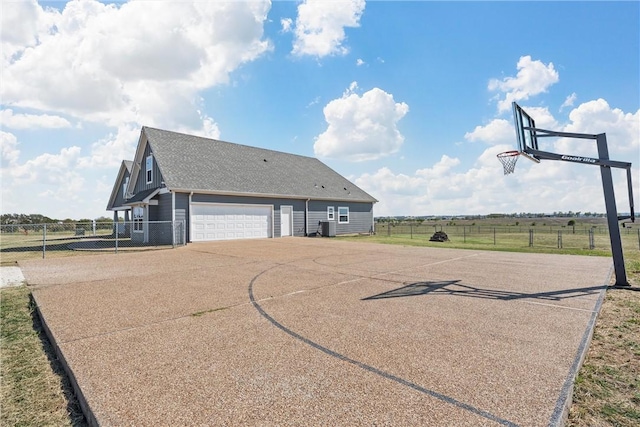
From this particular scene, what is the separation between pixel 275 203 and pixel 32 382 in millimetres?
19397

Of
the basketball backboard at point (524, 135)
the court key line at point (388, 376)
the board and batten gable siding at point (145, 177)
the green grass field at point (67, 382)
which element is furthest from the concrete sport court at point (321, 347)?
the board and batten gable siding at point (145, 177)

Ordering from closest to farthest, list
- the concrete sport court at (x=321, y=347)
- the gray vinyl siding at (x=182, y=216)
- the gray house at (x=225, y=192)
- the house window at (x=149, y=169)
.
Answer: the concrete sport court at (x=321, y=347)
the gray vinyl siding at (x=182, y=216)
the gray house at (x=225, y=192)
the house window at (x=149, y=169)

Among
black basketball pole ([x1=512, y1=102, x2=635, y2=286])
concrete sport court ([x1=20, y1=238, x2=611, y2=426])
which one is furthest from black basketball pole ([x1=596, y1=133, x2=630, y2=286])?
concrete sport court ([x1=20, y1=238, x2=611, y2=426])

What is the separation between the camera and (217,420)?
259cm

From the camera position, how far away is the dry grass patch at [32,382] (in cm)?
282

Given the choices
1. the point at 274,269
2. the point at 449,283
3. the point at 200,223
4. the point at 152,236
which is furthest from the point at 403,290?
the point at 152,236

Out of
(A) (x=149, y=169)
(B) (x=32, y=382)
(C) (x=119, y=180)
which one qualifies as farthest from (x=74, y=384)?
(C) (x=119, y=180)

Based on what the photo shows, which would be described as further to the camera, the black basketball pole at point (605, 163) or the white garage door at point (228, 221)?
the white garage door at point (228, 221)

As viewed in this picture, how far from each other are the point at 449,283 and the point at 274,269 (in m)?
4.74

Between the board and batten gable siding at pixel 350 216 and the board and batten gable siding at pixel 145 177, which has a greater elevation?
the board and batten gable siding at pixel 145 177

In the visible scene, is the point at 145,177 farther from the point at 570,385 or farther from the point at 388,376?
the point at 570,385

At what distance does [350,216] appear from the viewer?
92.6 feet

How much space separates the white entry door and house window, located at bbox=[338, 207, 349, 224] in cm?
509

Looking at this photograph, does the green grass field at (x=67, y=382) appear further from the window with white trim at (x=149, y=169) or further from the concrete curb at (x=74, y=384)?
the window with white trim at (x=149, y=169)
